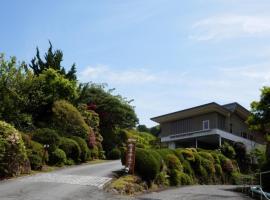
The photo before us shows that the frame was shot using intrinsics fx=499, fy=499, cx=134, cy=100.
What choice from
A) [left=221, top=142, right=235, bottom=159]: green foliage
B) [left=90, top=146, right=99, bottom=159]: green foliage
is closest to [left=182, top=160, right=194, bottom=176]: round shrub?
[left=90, top=146, right=99, bottom=159]: green foliage

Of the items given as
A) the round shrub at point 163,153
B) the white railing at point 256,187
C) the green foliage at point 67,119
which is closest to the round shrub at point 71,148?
the green foliage at point 67,119

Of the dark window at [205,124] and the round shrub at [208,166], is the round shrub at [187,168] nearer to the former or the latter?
the round shrub at [208,166]

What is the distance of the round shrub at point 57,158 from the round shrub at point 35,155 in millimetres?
2068

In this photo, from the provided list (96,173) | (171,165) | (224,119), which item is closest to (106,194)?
(96,173)

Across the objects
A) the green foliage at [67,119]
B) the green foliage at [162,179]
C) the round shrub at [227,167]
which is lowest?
the green foliage at [162,179]

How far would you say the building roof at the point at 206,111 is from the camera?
54.8 meters

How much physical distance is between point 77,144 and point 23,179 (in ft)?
37.6

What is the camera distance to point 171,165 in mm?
30250

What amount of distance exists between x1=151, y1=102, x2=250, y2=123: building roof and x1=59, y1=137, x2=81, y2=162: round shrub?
2397cm

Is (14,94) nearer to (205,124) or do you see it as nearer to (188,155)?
A: (188,155)

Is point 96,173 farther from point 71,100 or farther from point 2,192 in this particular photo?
point 71,100

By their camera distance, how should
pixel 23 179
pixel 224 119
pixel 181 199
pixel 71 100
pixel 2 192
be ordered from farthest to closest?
pixel 224 119, pixel 71 100, pixel 23 179, pixel 181 199, pixel 2 192

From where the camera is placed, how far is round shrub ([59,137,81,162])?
31906 millimetres

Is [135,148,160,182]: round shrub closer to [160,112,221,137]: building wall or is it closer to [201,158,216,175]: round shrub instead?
[201,158,216,175]: round shrub
